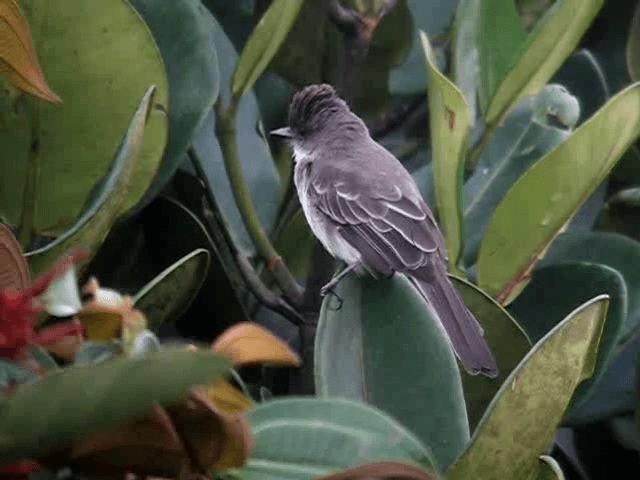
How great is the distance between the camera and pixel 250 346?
3.04ft

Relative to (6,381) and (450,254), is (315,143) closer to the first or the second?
(450,254)

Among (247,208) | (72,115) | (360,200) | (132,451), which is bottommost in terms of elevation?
(360,200)

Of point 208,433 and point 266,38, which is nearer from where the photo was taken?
point 208,433

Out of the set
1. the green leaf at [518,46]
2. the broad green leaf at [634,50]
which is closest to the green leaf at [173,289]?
the green leaf at [518,46]

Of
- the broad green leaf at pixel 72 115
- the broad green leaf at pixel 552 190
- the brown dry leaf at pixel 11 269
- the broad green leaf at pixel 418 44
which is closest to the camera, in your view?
the brown dry leaf at pixel 11 269

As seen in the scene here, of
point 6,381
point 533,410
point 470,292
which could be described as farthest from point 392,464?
point 470,292

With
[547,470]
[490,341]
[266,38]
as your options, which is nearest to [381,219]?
[266,38]

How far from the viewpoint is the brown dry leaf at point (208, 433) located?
856mm

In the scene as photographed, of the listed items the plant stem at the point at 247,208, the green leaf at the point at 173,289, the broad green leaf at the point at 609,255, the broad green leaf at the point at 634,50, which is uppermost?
the broad green leaf at the point at 634,50

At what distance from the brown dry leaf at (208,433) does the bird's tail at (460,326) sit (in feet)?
2.02

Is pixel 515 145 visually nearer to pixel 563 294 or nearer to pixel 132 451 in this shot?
pixel 563 294

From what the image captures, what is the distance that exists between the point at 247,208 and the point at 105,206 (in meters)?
0.58

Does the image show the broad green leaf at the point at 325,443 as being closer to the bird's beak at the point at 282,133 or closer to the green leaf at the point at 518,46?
the green leaf at the point at 518,46

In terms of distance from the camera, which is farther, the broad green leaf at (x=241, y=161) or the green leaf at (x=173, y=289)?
the broad green leaf at (x=241, y=161)
